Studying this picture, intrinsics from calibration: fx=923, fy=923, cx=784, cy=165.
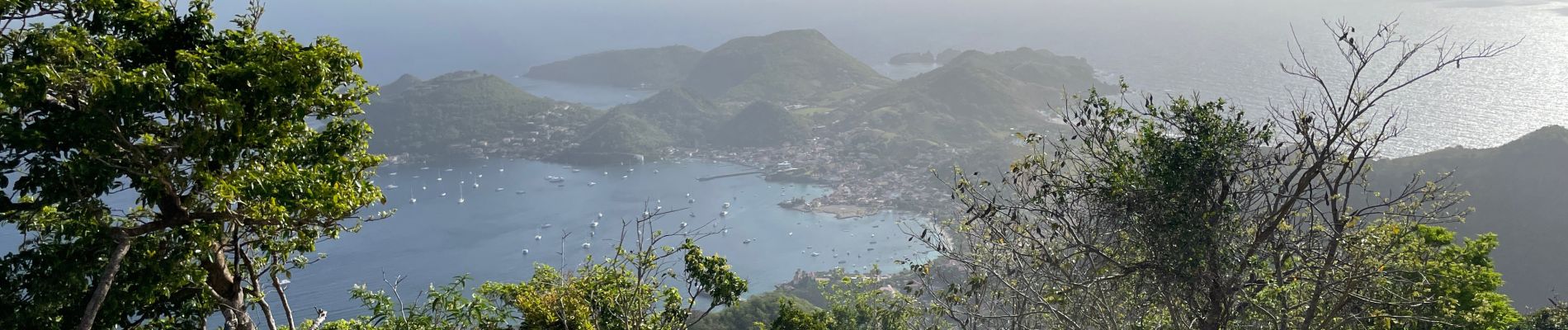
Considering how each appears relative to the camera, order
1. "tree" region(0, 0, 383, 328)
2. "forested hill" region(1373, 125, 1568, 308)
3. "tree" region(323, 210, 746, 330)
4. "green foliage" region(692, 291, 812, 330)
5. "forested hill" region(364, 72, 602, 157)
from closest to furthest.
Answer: "tree" region(0, 0, 383, 328), "tree" region(323, 210, 746, 330), "green foliage" region(692, 291, 812, 330), "forested hill" region(1373, 125, 1568, 308), "forested hill" region(364, 72, 602, 157)

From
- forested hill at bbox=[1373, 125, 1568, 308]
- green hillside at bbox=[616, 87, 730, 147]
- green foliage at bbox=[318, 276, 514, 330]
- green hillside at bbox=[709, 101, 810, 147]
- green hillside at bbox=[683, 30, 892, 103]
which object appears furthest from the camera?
green hillside at bbox=[683, 30, 892, 103]

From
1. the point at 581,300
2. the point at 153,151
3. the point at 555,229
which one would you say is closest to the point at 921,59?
the point at 555,229

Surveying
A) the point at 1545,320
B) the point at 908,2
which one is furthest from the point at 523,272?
the point at 908,2

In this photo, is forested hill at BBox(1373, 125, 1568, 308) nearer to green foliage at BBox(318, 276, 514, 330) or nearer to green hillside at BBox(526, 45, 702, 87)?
green foliage at BBox(318, 276, 514, 330)

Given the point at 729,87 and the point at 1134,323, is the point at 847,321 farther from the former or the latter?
the point at 729,87

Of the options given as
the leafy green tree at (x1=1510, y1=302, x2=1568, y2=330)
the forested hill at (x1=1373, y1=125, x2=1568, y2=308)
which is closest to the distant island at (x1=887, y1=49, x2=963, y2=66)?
the forested hill at (x1=1373, y1=125, x2=1568, y2=308)

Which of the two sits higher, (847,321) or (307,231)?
(847,321)

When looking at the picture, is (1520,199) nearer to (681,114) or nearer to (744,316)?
(744,316)
